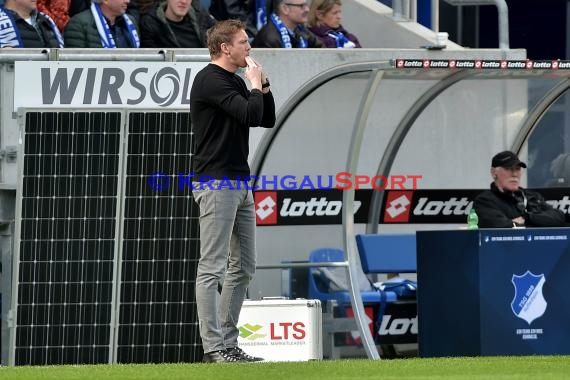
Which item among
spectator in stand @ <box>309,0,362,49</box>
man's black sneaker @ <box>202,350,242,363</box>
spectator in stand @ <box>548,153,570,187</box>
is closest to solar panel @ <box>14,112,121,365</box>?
Answer: man's black sneaker @ <box>202,350,242,363</box>

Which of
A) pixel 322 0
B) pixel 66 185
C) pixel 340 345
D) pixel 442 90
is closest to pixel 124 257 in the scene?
pixel 66 185

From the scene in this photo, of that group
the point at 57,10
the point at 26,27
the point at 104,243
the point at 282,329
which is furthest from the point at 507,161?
the point at 57,10

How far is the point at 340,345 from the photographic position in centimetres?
1342

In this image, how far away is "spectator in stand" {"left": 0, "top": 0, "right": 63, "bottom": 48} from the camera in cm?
1397

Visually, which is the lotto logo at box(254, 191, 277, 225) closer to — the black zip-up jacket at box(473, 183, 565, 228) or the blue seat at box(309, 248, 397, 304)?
the blue seat at box(309, 248, 397, 304)

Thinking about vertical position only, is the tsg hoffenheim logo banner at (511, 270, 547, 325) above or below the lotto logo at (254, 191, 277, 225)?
below

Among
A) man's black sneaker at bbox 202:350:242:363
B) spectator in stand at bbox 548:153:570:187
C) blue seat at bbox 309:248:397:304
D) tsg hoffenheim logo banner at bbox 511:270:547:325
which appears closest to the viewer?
man's black sneaker at bbox 202:350:242:363

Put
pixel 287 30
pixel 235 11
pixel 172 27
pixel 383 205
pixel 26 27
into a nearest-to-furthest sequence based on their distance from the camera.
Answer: pixel 26 27 < pixel 172 27 < pixel 383 205 < pixel 287 30 < pixel 235 11

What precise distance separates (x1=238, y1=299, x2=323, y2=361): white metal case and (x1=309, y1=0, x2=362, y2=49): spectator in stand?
446 cm

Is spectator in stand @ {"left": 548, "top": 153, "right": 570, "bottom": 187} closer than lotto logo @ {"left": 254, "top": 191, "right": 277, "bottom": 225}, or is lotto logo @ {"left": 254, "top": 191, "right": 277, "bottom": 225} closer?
lotto logo @ {"left": 254, "top": 191, "right": 277, "bottom": 225}

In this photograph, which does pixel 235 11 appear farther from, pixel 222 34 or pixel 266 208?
pixel 222 34

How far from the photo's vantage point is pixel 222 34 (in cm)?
1055

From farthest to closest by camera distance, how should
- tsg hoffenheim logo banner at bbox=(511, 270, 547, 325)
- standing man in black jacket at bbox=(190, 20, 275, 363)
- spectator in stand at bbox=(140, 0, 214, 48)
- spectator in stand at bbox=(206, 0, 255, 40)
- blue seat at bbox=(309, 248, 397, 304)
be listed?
spectator in stand at bbox=(206, 0, 255, 40), spectator in stand at bbox=(140, 0, 214, 48), blue seat at bbox=(309, 248, 397, 304), tsg hoffenheim logo banner at bbox=(511, 270, 547, 325), standing man in black jacket at bbox=(190, 20, 275, 363)

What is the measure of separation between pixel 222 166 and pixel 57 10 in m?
4.89
